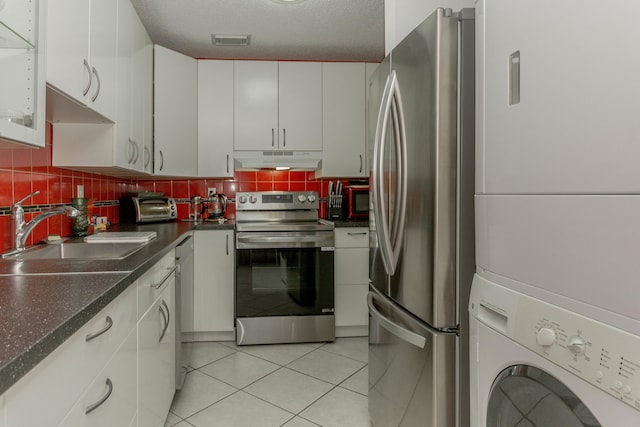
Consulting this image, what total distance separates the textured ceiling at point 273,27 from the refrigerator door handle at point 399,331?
1901 millimetres

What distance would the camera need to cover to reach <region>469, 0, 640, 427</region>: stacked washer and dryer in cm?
65

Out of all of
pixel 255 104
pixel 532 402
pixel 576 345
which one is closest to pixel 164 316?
pixel 532 402

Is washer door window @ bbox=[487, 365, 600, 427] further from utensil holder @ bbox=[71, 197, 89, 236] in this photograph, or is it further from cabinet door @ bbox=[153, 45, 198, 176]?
cabinet door @ bbox=[153, 45, 198, 176]

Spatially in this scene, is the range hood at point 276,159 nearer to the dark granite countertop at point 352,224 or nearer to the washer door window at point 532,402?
the dark granite countertop at point 352,224

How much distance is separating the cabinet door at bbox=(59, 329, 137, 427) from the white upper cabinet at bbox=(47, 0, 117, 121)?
90 centimetres

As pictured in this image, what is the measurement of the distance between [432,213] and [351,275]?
187 cm

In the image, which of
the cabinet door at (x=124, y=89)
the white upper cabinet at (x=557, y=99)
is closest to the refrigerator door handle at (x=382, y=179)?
the white upper cabinet at (x=557, y=99)

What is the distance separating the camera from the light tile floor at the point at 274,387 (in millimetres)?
1988

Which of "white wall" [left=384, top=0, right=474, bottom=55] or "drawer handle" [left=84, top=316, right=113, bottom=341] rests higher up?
"white wall" [left=384, top=0, right=474, bottom=55]

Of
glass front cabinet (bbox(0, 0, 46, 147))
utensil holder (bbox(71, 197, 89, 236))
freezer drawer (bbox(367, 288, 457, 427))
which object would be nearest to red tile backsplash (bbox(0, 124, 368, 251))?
utensil holder (bbox(71, 197, 89, 236))

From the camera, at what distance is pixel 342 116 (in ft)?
10.8

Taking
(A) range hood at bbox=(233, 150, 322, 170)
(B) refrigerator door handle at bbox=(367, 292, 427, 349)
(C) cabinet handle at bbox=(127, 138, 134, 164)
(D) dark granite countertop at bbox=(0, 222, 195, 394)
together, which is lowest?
(B) refrigerator door handle at bbox=(367, 292, 427, 349)

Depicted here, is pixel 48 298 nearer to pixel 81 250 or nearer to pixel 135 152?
pixel 81 250

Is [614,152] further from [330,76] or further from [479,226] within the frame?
[330,76]
